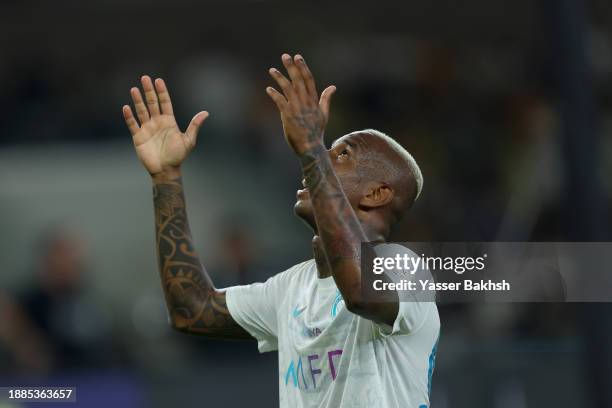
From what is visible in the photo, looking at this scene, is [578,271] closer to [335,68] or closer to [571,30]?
[571,30]

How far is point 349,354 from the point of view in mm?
4117

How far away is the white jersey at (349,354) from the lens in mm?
4043

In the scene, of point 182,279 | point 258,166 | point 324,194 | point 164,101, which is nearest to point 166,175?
point 164,101

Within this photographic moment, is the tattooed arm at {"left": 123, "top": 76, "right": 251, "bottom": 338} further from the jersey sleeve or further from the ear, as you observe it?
the ear

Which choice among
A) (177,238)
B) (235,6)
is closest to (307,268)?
(177,238)

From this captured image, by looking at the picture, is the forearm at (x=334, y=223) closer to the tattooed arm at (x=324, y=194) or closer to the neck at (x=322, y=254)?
the tattooed arm at (x=324, y=194)

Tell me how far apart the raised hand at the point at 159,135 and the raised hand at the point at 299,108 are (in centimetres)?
82

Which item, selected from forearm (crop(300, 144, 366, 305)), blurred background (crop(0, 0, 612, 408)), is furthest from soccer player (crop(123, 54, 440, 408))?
blurred background (crop(0, 0, 612, 408))

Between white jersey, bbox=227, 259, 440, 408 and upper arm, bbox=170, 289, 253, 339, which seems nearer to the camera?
white jersey, bbox=227, 259, 440, 408

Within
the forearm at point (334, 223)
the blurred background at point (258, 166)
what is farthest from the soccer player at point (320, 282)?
the blurred background at point (258, 166)

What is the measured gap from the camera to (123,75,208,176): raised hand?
15.4ft

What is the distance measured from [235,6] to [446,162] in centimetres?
407

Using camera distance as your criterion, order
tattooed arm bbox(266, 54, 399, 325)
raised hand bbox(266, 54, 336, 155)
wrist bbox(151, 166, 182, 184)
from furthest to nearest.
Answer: wrist bbox(151, 166, 182, 184) → raised hand bbox(266, 54, 336, 155) → tattooed arm bbox(266, 54, 399, 325)

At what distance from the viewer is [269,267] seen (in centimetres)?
941
